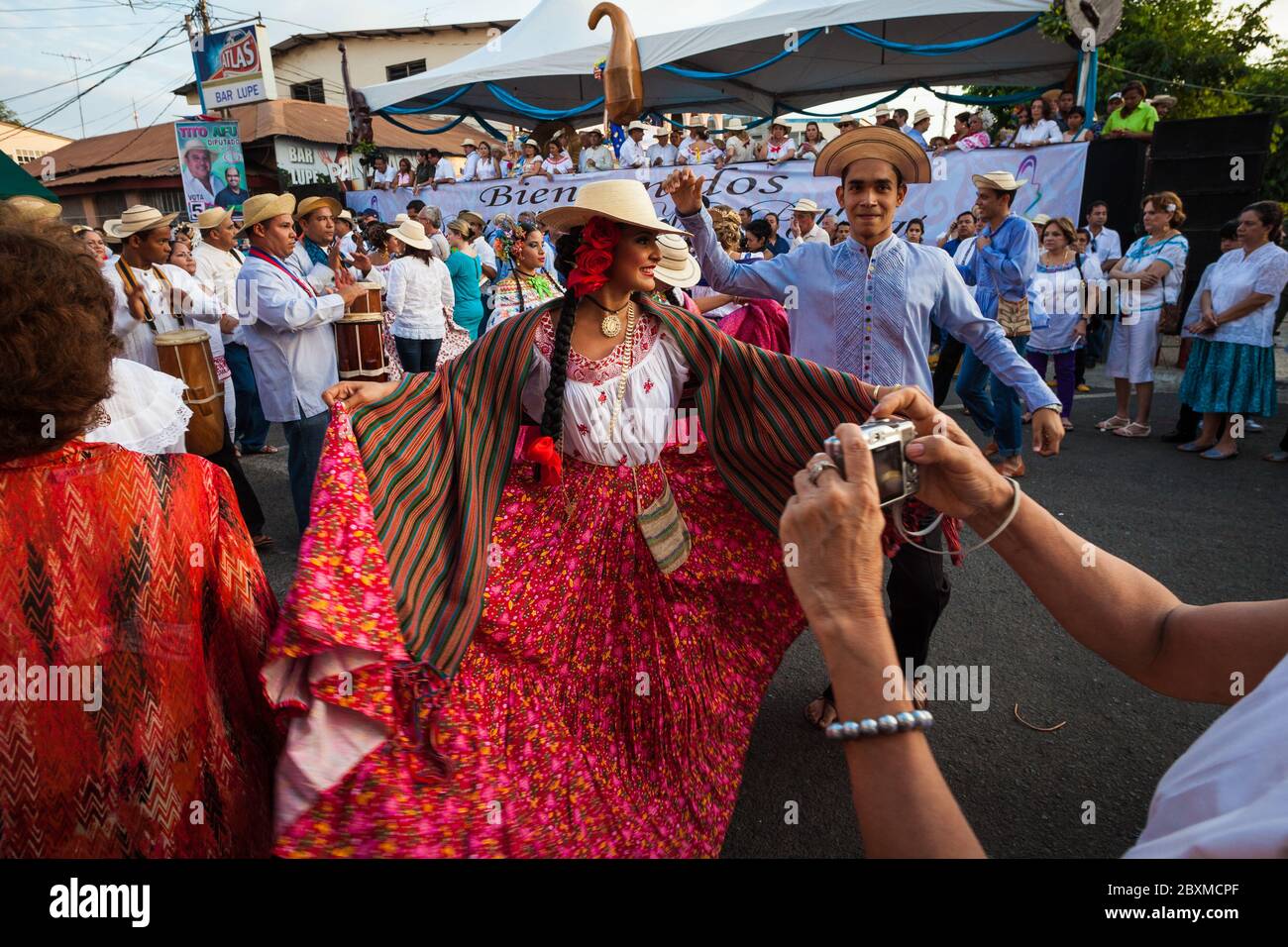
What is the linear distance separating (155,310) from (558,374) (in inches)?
154

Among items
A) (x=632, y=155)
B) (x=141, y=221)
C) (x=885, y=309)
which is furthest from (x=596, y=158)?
(x=885, y=309)

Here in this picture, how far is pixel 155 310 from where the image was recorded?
5.07 meters

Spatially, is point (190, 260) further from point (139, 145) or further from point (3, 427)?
point (139, 145)

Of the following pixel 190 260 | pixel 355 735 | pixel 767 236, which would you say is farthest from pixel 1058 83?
pixel 355 735

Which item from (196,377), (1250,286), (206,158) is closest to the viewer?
(196,377)

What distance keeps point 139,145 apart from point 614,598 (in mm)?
39626

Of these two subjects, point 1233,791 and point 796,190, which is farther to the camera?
point 796,190

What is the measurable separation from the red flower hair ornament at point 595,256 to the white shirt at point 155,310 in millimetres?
3371

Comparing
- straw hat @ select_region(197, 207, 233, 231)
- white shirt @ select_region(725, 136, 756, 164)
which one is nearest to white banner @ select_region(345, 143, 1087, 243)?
white shirt @ select_region(725, 136, 756, 164)

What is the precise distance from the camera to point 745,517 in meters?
2.54

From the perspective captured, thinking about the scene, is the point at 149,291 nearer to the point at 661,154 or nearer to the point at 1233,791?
the point at 1233,791

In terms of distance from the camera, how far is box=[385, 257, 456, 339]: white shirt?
7203 mm

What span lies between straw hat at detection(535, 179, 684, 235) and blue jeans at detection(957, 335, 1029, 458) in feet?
13.8

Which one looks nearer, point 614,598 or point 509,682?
point 509,682
